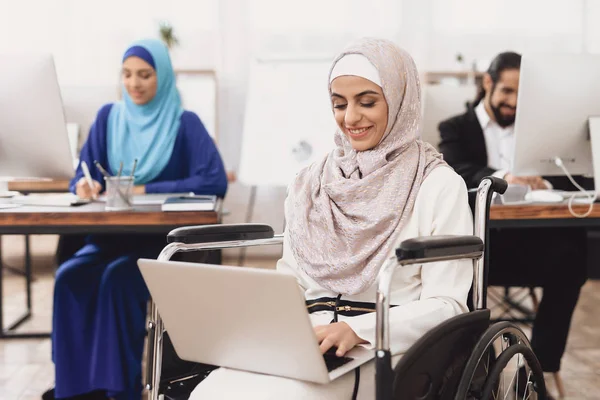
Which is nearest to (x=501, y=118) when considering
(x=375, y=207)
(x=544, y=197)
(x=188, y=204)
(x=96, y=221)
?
(x=544, y=197)

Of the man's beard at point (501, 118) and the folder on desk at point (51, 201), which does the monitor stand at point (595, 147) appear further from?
the folder on desk at point (51, 201)

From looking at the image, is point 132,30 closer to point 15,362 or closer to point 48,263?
point 48,263

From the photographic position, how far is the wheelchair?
45.0 inches

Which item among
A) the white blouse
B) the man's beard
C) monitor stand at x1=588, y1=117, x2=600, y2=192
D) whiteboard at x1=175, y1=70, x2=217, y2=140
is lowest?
the white blouse

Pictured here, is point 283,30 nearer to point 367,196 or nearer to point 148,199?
point 148,199

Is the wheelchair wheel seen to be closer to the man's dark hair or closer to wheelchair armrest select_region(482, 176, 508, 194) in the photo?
wheelchair armrest select_region(482, 176, 508, 194)

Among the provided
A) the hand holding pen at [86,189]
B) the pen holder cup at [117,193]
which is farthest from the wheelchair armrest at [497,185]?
the hand holding pen at [86,189]

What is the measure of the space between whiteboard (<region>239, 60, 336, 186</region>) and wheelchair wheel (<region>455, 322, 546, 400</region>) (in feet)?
8.78

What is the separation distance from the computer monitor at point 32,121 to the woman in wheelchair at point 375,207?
2.73 feet

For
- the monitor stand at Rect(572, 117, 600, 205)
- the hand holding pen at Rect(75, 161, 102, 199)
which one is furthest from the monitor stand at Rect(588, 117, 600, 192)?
the hand holding pen at Rect(75, 161, 102, 199)

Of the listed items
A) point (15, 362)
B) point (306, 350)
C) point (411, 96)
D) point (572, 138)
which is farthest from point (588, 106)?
point (15, 362)

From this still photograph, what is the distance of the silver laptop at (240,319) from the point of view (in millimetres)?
1096

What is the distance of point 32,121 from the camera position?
80.4 inches

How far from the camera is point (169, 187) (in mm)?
2506
